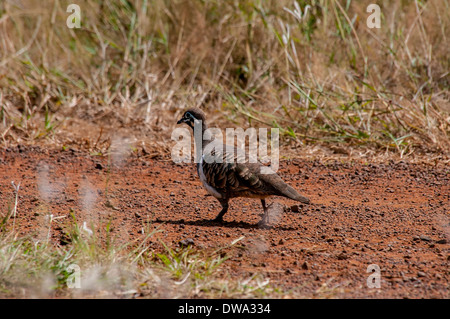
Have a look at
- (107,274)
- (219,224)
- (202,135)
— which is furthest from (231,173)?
(107,274)

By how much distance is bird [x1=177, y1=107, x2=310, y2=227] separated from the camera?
4840mm

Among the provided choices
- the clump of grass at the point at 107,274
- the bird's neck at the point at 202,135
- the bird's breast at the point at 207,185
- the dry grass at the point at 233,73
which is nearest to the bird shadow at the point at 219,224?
the bird's breast at the point at 207,185

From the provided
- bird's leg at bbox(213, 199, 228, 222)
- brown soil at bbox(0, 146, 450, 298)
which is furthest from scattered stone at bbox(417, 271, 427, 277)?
bird's leg at bbox(213, 199, 228, 222)

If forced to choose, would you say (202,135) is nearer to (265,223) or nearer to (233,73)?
(265,223)

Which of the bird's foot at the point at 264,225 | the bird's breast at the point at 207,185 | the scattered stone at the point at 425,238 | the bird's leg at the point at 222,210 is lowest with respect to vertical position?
the scattered stone at the point at 425,238

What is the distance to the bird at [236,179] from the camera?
484 centimetres

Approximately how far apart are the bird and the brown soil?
0.84 ft

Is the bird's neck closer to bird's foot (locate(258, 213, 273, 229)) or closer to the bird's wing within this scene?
the bird's wing

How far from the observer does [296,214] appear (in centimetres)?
521

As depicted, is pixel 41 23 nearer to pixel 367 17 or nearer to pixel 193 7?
pixel 193 7

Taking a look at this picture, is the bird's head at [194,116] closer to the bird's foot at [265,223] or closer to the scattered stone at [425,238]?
the bird's foot at [265,223]

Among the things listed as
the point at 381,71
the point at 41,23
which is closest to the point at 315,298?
the point at 381,71

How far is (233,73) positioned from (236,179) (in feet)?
12.6

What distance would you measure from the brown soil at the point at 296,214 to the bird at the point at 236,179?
0.84 feet
